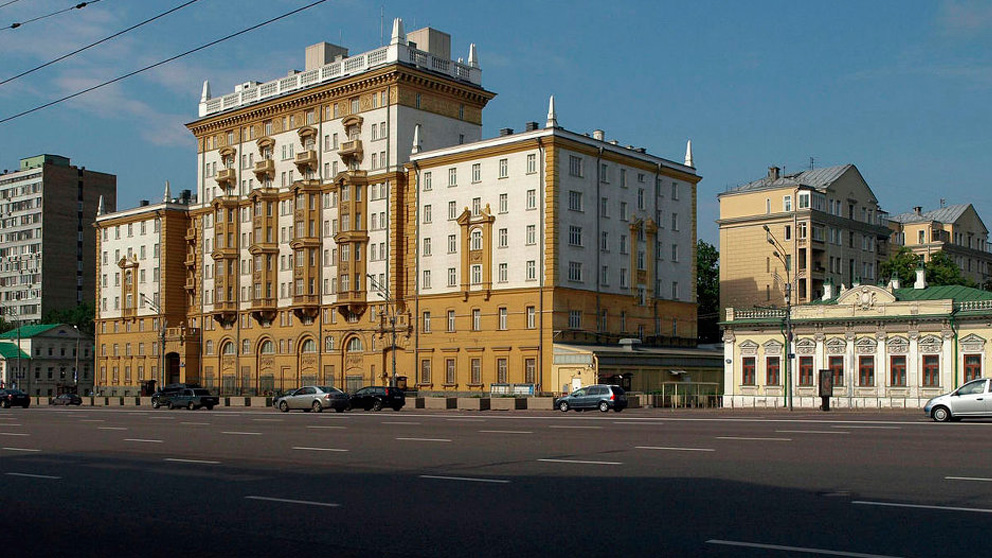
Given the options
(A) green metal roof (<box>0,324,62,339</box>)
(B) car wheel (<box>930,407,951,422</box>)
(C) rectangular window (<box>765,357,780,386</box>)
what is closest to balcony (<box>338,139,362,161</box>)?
(C) rectangular window (<box>765,357,780,386</box>)

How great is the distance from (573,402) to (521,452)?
33.2m

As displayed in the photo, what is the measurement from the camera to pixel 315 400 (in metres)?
57.8

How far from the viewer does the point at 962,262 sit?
130 metres

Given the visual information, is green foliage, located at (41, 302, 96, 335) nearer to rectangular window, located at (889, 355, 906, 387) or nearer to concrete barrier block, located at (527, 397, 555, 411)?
concrete barrier block, located at (527, 397, 555, 411)

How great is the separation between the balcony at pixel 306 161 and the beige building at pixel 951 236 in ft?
225

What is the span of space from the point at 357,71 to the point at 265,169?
14.4 metres

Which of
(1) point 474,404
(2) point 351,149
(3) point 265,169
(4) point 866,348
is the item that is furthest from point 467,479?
(3) point 265,169

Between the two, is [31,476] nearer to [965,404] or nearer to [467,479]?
[467,479]

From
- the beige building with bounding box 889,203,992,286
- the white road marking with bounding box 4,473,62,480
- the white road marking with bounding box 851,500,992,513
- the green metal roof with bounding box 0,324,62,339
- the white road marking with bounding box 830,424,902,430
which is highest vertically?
the beige building with bounding box 889,203,992,286

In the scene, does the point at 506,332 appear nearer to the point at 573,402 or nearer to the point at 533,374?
the point at 533,374

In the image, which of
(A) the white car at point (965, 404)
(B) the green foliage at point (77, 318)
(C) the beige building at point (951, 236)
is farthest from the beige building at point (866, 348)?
(B) the green foliage at point (77, 318)

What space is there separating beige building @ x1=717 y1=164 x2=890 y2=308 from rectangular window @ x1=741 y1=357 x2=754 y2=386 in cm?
3290

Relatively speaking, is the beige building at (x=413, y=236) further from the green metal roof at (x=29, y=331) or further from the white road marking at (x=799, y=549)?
the white road marking at (x=799, y=549)

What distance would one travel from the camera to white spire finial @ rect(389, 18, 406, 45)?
84625mm
